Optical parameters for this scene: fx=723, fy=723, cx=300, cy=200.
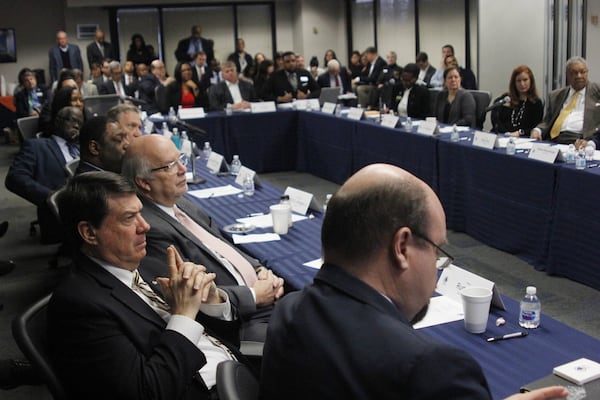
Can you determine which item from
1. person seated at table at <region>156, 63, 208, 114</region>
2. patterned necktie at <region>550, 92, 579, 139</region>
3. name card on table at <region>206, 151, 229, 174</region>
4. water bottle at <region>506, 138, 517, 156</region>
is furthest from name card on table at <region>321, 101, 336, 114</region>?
water bottle at <region>506, 138, 517, 156</region>

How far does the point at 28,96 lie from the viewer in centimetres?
1050

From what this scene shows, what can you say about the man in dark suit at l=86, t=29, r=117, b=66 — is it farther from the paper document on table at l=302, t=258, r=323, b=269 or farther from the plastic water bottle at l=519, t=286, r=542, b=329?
the plastic water bottle at l=519, t=286, r=542, b=329

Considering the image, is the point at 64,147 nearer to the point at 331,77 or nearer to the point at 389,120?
the point at 389,120

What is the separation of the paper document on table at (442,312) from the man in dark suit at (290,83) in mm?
7444

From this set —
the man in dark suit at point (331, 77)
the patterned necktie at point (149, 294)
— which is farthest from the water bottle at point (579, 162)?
the man in dark suit at point (331, 77)

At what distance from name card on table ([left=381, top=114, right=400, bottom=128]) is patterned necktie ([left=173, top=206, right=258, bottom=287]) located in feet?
12.5

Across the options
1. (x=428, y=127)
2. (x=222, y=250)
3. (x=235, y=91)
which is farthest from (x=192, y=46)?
(x=222, y=250)

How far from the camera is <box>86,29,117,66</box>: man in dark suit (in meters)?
13.1

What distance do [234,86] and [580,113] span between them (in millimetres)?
4670

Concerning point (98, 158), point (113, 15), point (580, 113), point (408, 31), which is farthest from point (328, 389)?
point (113, 15)

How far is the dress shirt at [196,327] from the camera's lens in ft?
6.21

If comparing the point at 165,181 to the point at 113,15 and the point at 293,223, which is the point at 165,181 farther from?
the point at 113,15

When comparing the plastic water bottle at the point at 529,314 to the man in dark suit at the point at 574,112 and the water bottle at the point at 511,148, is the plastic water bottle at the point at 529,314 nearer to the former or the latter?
the water bottle at the point at 511,148

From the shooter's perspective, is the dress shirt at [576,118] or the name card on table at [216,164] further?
the dress shirt at [576,118]
